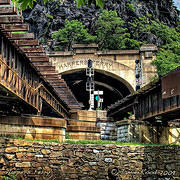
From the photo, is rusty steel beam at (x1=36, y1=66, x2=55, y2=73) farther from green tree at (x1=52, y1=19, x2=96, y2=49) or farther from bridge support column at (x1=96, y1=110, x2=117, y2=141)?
green tree at (x1=52, y1=19, x2=96, y2=49)

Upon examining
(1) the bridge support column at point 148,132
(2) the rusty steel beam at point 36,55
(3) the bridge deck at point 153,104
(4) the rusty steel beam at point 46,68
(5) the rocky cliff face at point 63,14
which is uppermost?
(5) the rocky cliff face at point 63,14

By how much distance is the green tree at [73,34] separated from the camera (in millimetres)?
46906

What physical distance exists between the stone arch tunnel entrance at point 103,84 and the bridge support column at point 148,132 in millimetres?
15474

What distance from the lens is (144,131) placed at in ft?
75.4

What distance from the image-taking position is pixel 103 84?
156 feet

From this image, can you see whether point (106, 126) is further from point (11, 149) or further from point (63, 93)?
point (11, 149)

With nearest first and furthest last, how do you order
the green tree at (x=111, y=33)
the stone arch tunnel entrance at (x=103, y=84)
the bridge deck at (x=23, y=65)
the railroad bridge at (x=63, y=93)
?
the bridge deck at (x=23, y=65), the railroad bridge at (x=63, y=93), the stone arch tunnel entrance at (x=103, y=84), the green tree at (x=111, y=33)

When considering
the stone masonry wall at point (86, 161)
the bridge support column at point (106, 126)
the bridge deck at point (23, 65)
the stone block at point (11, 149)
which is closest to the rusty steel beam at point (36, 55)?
the bridge deck at point (23, 65)

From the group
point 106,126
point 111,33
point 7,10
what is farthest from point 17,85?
point 111,33

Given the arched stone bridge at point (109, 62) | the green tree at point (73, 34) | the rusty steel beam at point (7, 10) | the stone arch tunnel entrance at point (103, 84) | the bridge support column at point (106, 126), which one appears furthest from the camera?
the green tree at point (73, 34)

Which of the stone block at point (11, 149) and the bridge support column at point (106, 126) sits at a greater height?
the bridge support column at point (106, 126)

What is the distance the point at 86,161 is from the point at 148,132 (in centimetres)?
975

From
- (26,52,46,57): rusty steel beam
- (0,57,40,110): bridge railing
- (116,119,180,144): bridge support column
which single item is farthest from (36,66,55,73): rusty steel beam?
(116,119,180,144): bridge support column

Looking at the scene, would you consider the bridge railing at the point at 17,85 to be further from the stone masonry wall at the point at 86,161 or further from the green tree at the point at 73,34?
the green tree at the point at 73,34
